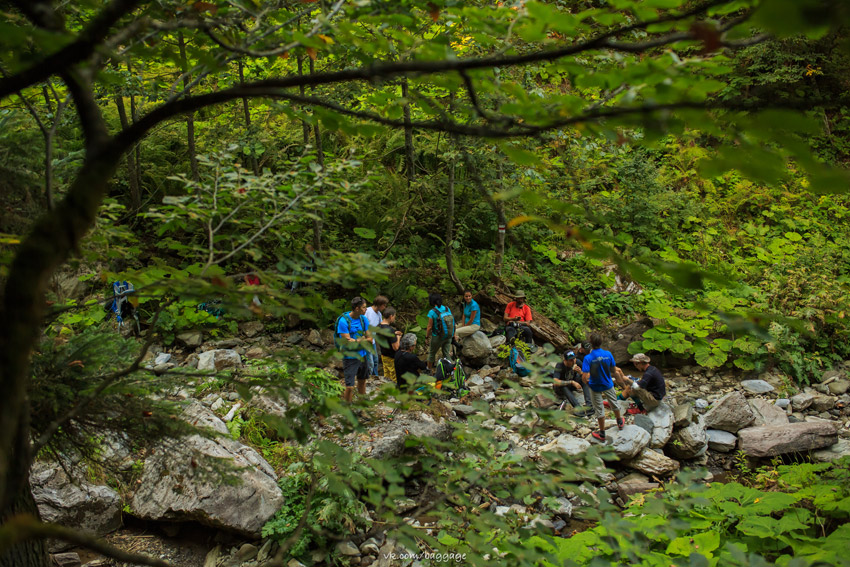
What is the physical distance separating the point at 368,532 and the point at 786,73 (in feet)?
47.0

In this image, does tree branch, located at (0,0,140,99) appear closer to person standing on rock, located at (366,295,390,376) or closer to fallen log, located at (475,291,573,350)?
person standing on rock, located at (366,295,390,376)

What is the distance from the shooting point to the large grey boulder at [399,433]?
5953 millimetres

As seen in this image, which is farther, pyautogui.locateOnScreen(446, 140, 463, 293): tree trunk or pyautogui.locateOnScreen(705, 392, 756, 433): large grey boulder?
pyautogui.locateOnScreen(446, 140, 463, 293): tree trunk

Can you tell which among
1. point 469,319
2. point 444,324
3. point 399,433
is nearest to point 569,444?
point 399,433

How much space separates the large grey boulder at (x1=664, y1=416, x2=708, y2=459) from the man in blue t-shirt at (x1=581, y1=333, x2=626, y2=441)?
0.70 m

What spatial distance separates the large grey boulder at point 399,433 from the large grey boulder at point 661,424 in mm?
2973

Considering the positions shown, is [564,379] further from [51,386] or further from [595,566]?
[51,386]

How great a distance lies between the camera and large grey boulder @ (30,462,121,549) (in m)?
5.07

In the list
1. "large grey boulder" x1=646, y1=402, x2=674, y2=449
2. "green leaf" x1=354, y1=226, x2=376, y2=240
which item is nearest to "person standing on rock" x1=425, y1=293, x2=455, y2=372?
"green leaf" x1=354, y1=226, x2=376, y2=240

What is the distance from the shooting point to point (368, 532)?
206 inches

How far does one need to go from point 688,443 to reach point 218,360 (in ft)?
23.2

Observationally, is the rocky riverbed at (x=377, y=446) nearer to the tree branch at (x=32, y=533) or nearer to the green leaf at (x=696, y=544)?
the green leaf at (x=696, y=544)

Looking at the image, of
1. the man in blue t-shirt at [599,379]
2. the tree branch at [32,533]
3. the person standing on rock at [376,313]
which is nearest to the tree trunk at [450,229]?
the person standing on rock at [376,313]

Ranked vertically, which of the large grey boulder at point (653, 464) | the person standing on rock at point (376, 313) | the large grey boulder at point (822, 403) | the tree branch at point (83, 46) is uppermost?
the tree branch at point (83, 46)
